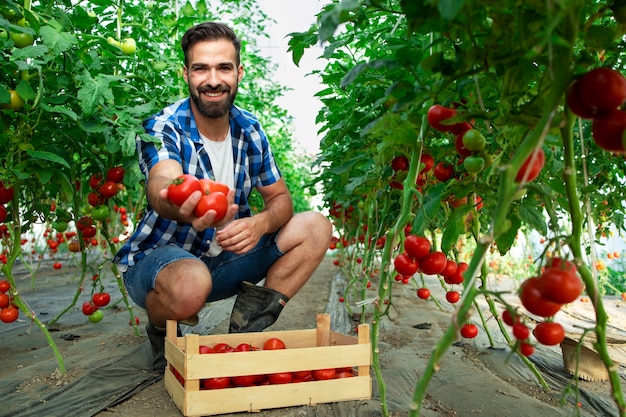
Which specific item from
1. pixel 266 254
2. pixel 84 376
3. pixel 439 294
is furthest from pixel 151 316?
pixel 439 294

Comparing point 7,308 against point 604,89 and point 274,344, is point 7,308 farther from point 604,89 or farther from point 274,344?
point 604,89

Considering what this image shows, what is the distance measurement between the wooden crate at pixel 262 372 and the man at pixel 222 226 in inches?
17.0

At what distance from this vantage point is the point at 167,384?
1.96 m

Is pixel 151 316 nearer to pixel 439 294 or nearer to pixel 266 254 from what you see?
pixel 266 254

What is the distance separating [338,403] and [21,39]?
Answer: 1.72m

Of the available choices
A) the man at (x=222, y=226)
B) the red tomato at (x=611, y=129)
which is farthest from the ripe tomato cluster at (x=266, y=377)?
the red tomato at (x=611, y=129)

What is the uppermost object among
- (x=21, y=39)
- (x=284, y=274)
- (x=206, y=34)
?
(x=206, y=34)

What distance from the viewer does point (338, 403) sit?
1801 millimetres

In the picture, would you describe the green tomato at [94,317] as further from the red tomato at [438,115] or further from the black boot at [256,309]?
the red tomato at [438,115]

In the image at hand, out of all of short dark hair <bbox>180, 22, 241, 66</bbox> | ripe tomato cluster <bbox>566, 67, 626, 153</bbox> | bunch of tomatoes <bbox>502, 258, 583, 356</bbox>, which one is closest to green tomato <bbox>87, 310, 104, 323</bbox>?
short dark hair <bbox>180, 22, 241, 66</bbox>

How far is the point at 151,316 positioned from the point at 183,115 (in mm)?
918

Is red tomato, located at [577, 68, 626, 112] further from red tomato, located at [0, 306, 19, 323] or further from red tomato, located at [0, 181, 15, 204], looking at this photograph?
red tomato, located at [0, 306, 19, 323]

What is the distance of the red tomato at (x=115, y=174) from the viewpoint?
2496 mm

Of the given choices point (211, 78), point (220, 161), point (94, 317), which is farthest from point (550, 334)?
point (94, 317)
